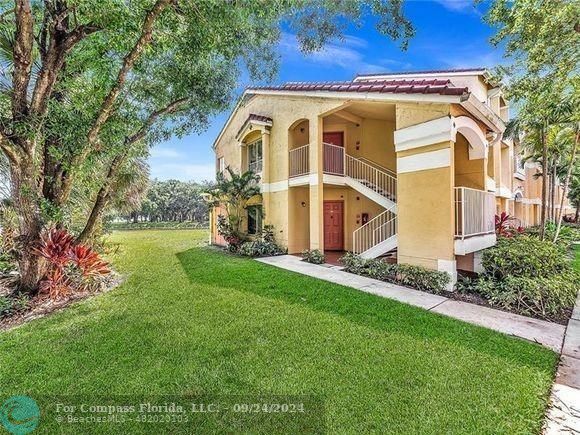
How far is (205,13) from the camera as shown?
639 cm

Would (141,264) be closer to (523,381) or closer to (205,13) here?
(205,13)

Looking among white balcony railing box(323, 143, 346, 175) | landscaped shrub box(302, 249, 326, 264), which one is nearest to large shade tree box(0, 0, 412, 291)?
white balcony railing box(323, 143, 346, 175)

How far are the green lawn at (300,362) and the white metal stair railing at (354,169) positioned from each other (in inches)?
275

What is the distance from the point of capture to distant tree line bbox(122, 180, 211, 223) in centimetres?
5722

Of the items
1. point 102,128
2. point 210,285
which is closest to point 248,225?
point 210,285

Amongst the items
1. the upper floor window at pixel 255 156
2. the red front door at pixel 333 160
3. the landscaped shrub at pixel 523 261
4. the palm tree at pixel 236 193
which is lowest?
the landscaped shrub at pixel 523 261

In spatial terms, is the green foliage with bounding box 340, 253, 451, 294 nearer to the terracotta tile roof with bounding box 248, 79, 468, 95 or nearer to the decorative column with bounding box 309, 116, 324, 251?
the decorative column with bounding box 309, 116, 324, 251

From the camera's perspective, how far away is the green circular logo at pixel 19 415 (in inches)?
124

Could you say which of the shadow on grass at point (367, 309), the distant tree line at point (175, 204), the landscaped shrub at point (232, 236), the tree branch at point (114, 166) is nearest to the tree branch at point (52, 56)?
the tree branch at point (114, 166)

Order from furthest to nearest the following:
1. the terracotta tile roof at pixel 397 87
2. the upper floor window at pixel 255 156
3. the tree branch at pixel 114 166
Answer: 1. the upper floor window at pixel 255 156
2. the tree branch at pixel 114 166
3. the terracotta tile roof at pixel 397 87

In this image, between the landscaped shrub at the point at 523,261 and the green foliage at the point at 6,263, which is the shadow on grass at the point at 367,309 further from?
the green foliage at the point at 6,263

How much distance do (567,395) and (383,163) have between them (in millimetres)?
11446

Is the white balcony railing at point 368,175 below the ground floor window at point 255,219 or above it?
above

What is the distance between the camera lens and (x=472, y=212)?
8.73m
